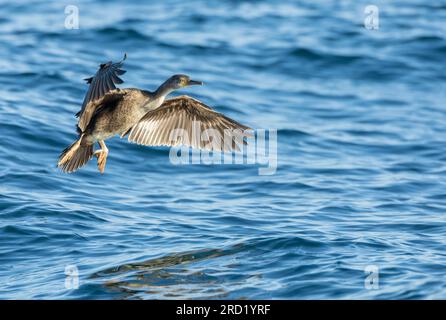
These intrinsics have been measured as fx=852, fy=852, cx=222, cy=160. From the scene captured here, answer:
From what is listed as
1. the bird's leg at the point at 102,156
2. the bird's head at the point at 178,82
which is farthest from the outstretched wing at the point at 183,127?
the bird's head at the point at 178,82

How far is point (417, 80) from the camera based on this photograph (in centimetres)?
1658

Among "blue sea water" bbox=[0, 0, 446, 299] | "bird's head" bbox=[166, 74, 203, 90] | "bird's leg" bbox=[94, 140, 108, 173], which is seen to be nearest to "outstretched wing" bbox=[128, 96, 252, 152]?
"bird's leg" bbox=[94, 140, 108, 173]

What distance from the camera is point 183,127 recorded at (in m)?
9.98

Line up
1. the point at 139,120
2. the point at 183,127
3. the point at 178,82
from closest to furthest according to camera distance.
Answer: the point at 178,82 < the point at 139,120 < the point at 183,127

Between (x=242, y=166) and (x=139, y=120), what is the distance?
3.34 m

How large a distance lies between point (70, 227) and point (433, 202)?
4.68 meters

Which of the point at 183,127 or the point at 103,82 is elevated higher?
the point at 103,82

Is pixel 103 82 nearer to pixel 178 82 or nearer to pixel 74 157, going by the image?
pixel 178 82

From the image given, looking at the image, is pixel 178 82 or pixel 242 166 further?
pixel 242 166

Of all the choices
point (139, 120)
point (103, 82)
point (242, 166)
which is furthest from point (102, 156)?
point (242, 166)

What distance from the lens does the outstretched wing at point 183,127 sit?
9.82m

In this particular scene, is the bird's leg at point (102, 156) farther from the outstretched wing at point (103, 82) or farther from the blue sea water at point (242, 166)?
the outstretched wing at point (103, 82)

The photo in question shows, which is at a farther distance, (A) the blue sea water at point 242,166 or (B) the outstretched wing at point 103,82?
(A) the blue sea water at point 242,166

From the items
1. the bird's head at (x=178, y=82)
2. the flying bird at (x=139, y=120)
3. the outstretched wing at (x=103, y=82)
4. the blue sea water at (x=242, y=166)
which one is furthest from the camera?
the bird's head at (x=178, y=82)
